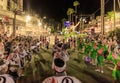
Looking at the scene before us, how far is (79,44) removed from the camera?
1535 inches

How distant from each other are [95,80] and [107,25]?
149 ft

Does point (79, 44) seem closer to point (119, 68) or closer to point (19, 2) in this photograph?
point (119, 68)

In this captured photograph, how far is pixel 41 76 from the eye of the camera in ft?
54.3

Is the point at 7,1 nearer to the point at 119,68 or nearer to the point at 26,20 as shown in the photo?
the point at 26,20

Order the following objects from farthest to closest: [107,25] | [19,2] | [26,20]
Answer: [19,2]
[26,20]
[107,25]

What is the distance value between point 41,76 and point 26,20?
6151 cm

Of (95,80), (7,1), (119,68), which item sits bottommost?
(95,80)

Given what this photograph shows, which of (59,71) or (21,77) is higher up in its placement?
(59,71)

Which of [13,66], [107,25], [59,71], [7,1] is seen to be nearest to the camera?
[59,71]

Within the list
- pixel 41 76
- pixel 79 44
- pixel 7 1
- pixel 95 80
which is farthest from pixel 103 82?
pixel 7 1

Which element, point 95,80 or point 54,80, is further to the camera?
point 95,80

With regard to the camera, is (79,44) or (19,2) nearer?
(79,44)

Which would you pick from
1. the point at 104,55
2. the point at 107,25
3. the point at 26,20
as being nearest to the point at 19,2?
the point at 26,20

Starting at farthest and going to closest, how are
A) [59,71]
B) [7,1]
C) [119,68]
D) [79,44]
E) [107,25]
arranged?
[7,1], [107,25], [79,44], [119,68], [59,71]
